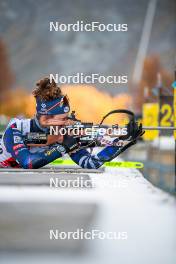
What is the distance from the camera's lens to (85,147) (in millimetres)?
4672

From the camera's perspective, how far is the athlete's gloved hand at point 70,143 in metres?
4.63

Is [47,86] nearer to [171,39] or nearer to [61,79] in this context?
[61,79]

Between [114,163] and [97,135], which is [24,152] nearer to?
[97,135]

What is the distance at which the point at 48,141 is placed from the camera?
4.77 meters

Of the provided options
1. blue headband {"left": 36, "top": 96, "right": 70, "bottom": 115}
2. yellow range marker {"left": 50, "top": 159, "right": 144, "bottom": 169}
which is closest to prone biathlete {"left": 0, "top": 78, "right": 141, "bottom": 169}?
blue headband {"left": 36, "top": 96, "right": 70, "bottom": 115}

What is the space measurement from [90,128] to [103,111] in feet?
1.54

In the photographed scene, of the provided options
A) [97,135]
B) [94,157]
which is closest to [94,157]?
[94,157]

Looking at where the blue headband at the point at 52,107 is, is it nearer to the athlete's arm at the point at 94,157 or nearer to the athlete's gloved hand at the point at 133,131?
the athlete's arm at the point at 94,157

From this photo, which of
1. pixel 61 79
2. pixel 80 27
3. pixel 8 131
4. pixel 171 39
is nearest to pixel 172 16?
pixel 171 39

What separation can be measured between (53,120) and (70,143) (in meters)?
0.24

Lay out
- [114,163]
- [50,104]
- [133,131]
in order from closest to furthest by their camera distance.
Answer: [50,104] → [133,131] → [114,163]

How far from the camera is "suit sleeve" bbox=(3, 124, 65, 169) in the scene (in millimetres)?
4688

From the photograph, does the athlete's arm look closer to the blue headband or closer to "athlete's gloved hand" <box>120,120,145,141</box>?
"athlete's gloved hand" <box>120,120,145,141</box>

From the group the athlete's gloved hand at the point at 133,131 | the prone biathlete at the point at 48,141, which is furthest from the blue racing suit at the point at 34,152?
the athlete's gloved hand at the point at 133,131
